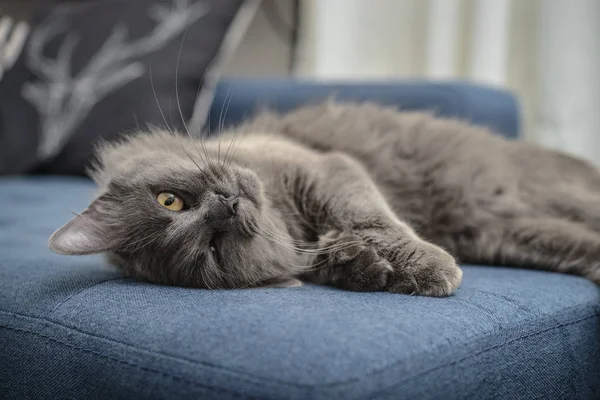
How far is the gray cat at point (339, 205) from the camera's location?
1.12 metres

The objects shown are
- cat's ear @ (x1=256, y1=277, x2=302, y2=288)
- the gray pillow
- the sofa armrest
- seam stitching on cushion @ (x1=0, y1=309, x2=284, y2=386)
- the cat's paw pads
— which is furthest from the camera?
the gray pillow

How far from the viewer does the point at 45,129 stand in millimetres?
2375

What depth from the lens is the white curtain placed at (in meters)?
2.12

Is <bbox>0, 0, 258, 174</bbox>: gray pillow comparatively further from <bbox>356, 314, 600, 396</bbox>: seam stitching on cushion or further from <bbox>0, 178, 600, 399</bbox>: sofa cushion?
<bbox>356, 314, 600, 396</bbox>: seam stitching on cushion

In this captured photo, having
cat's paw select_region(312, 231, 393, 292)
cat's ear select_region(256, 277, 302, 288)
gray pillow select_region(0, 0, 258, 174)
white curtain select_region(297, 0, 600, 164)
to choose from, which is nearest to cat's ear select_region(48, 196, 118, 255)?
cat's ear select_region(256, 277, 302, 288)

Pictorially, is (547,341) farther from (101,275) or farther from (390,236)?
(101,275)

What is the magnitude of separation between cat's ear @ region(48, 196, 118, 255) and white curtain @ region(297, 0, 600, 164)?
1.64m

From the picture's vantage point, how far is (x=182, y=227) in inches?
43.5

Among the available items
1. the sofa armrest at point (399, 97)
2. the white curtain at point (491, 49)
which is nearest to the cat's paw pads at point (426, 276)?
the sofa armrest at point (399, 97)

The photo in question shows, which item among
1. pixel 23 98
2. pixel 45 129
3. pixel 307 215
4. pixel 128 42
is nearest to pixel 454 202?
pixel 307 215

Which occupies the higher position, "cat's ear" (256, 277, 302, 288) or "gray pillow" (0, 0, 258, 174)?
"gray pillow" (0, 0, 258, 174)

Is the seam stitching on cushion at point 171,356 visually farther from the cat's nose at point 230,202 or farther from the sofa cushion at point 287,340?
the cat's nose at point 230,202

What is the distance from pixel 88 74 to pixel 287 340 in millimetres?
1841

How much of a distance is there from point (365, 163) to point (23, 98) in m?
1.51
